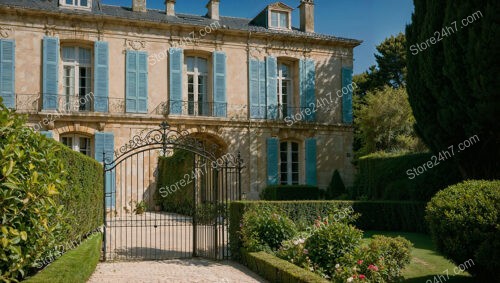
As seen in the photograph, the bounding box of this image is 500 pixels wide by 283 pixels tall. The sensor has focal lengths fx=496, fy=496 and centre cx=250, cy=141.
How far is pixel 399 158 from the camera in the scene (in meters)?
14.6

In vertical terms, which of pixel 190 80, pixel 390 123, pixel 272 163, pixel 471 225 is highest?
pixel 190 80

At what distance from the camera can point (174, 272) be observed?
25.6 ft

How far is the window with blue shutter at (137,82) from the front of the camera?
58.8ft

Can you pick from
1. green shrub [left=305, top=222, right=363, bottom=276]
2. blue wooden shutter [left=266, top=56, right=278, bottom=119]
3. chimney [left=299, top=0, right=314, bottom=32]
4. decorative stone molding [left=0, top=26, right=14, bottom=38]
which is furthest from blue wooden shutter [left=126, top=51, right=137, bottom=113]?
green shrub [left=305, top=222, right=363, bottom=276]

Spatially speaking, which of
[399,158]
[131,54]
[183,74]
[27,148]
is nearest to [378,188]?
[399,158]

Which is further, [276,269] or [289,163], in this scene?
[289,163]

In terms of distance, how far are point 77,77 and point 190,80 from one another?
4.17 meters

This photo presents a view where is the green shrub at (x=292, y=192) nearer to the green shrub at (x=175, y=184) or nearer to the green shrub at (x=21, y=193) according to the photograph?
the green shrub at (x=175, y=184)

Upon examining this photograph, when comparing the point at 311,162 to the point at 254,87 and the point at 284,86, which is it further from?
the point at 254,87

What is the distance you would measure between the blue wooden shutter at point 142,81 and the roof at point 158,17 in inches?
54.5

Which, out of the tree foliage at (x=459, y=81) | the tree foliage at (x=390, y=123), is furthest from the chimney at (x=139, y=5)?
the tree foliage at (x=390, y=123)

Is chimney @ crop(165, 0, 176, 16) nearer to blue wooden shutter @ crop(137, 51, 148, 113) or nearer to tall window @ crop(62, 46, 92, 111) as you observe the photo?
blue wooden shutter @ crop(137, 51, 148, 113)

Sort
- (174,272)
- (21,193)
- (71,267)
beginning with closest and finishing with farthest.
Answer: (21,193)
(71,267)
(174,272)

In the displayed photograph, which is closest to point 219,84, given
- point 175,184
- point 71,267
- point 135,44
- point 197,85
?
point 197,85
